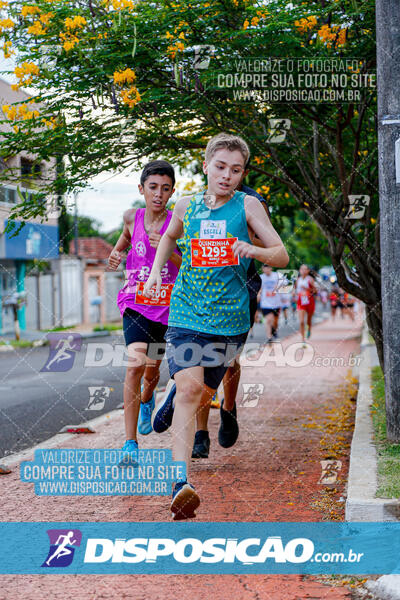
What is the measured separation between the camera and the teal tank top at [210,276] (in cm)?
420

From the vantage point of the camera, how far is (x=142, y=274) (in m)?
5.33

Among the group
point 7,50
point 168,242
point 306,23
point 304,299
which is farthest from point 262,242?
point 304,299

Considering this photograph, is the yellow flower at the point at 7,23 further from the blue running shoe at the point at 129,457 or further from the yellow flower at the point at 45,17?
the blue running shoe at the point at 129,457

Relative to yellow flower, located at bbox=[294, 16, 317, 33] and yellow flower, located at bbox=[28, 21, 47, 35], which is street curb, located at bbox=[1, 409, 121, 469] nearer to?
yellow flower, located at bbox=[28, 21, 47, 35]

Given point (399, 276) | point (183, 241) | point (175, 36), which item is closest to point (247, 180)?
point (175, 36)

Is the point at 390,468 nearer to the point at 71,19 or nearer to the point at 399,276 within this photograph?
the point at 399,276

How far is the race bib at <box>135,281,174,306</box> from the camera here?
5383mm

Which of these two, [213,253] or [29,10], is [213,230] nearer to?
[213,253]

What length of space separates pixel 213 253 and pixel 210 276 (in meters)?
0.12

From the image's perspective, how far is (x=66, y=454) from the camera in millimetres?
5984

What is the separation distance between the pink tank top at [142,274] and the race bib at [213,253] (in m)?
1.10

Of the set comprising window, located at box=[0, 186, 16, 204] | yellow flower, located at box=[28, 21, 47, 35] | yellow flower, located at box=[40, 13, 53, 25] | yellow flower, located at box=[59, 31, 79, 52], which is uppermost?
yellow flower, located at box=[40, 13, 53, 25]

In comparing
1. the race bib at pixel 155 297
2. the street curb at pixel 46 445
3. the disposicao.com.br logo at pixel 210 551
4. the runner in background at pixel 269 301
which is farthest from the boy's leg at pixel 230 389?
the runner in background at pixel 269 301

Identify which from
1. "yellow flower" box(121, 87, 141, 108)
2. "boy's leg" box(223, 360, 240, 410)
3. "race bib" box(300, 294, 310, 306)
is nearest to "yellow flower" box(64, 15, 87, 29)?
"yellow flower" box(121, 87, 141, 108)
